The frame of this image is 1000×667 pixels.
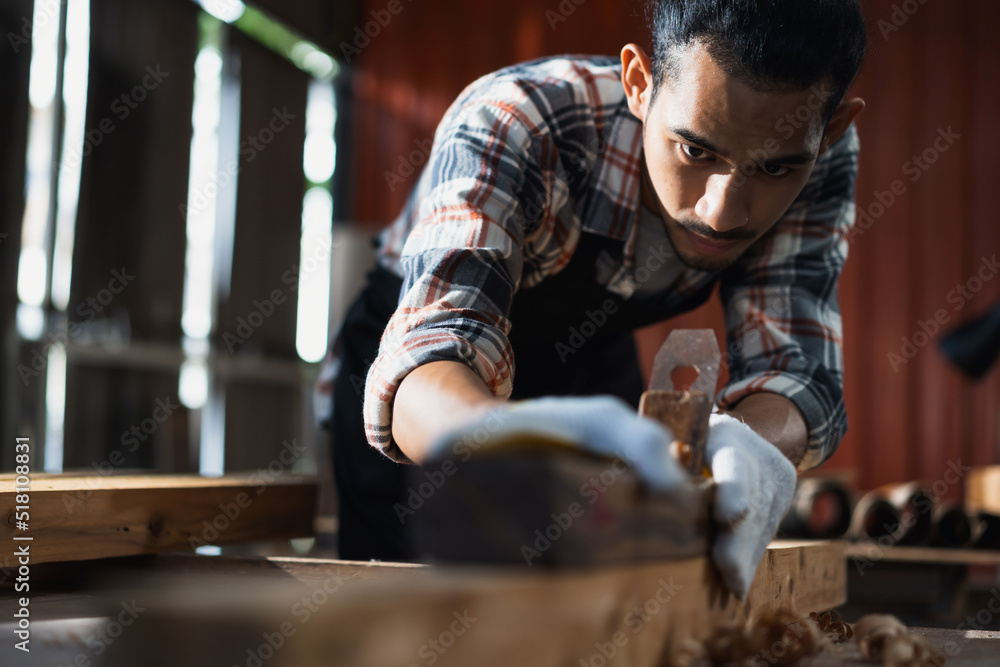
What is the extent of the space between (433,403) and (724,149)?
421 millimetres

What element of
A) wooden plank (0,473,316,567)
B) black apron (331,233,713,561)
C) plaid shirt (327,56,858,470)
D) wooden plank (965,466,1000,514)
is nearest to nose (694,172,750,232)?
plaid shirt (327,56,858,470)

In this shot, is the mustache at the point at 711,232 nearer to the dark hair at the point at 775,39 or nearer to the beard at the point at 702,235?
the beard at the point at 702,235

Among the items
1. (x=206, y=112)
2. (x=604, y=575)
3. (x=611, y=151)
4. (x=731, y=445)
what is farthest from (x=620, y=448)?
(x=206, y=112)

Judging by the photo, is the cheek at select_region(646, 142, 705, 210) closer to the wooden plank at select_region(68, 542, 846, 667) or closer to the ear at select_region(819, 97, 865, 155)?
the ear at select_region(819, 97, 865, 155)

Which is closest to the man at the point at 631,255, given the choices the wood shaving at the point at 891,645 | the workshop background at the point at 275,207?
the wood shaving at the point at 891,645

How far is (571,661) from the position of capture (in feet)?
1.89

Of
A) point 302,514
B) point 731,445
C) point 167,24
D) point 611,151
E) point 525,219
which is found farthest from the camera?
point 167,24

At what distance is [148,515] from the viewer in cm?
114

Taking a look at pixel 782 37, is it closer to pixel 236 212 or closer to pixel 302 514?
pixel 302 514

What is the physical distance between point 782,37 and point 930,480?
3807mm

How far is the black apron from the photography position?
1.38 m

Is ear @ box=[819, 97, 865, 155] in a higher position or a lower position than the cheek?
higher

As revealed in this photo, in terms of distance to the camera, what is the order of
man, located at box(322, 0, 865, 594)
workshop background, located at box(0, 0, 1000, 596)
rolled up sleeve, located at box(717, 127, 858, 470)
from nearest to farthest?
man, located at box(322, 0, 865, 594), rolled up sleeve, located at box(717, 127, 858, 470), workshop background, located at box(0, 0, 1000, 596)

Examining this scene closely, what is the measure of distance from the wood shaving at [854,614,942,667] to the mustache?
1.43ft
